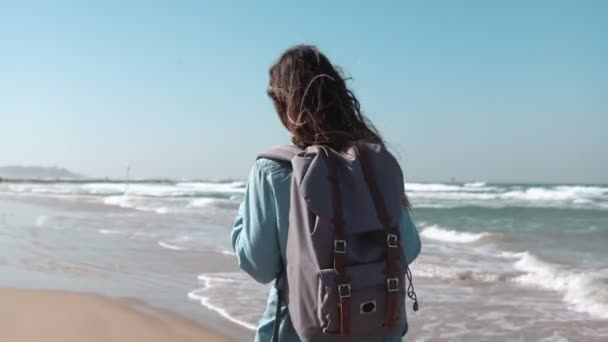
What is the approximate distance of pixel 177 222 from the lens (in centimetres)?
1778

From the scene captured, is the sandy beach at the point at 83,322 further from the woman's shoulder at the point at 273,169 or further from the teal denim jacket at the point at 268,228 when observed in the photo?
the woman's shoulder at the point at 273,169

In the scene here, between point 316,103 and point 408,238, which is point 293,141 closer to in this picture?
point 316,103

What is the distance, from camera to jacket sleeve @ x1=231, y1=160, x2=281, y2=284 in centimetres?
172

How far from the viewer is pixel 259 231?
1.72 meters

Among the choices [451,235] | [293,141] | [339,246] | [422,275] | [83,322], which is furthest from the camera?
[451,235]

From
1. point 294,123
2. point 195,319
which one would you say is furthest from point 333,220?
point 195,319

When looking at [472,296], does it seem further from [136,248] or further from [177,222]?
[177,222]

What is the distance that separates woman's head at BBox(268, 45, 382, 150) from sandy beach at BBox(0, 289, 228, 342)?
12.1ft

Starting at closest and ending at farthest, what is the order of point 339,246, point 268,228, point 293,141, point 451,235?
point 339,246, point 268,228, point 293,141, point 451,235

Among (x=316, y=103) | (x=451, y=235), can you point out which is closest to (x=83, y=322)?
(x=316, y=103)

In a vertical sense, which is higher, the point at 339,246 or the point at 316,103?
the point at 316,103

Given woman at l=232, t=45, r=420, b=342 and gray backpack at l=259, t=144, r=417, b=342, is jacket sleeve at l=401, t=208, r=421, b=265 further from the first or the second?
gray backpack at l=259, t=144, r=417, b=342

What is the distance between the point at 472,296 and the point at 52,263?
19.2 ft

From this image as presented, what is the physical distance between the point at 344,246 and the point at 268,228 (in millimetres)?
232
